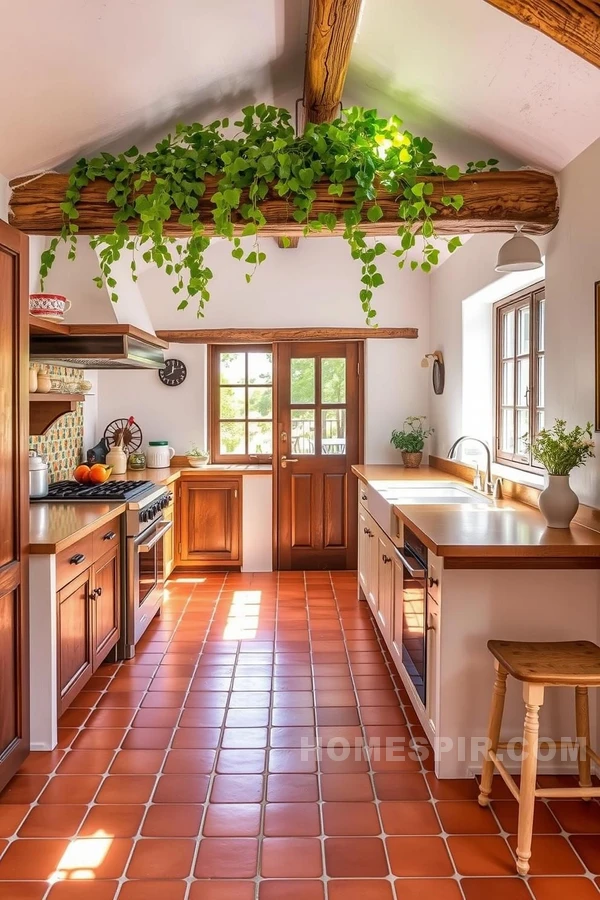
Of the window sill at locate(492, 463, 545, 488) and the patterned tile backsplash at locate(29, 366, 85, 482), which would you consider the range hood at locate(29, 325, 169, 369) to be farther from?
the window sill at locate(492, 463, 545, 488)

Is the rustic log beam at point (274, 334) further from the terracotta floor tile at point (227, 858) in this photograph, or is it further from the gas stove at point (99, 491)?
the terracotta floor tile at point (227, 858)

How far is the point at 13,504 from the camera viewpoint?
256 cm

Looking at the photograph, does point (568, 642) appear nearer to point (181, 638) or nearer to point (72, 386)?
point (181, 638)

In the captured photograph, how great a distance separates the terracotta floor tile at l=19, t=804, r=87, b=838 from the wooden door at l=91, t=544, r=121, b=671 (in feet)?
3.25

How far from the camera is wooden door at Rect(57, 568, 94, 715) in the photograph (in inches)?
113

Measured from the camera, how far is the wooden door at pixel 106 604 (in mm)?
3322

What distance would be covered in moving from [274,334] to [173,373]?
3.12 ft

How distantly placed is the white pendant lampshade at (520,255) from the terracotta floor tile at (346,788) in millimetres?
2185

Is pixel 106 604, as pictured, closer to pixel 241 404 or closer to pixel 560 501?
pixel 560 501

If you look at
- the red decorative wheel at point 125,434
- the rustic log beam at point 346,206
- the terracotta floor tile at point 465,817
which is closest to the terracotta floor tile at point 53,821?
the terracotta floor tile at point 465,817

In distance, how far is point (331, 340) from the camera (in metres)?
5.89

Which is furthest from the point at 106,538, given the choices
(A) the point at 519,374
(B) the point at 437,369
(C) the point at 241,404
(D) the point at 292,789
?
(B) the point at 437,369

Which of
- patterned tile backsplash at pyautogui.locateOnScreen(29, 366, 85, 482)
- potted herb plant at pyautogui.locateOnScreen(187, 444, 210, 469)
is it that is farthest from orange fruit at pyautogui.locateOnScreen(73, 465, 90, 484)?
potted herb plant at pyautogui.locateOnScreen(187, 444, 210, 469)

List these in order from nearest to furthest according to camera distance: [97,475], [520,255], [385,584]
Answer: [520,255] < [385,584] < [97,475]
